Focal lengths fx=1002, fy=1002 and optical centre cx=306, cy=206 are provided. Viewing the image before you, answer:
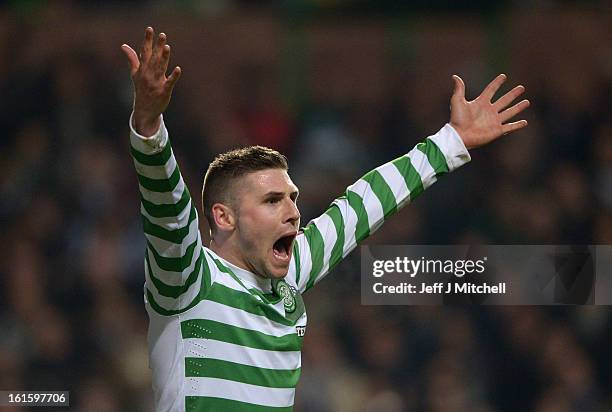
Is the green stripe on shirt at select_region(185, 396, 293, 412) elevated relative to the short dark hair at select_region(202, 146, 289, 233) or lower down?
lower down

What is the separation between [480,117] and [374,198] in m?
0.37

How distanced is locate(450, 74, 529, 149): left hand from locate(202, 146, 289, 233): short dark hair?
22.8 inches

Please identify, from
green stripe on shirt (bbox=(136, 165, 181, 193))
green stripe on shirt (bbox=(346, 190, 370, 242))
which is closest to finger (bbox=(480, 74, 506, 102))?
green stripe on shirt (bbox=(346, 190, 370, 242))

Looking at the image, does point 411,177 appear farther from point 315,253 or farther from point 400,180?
point 315,253

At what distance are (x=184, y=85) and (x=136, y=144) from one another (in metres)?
3.75

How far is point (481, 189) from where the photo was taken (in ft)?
16.5

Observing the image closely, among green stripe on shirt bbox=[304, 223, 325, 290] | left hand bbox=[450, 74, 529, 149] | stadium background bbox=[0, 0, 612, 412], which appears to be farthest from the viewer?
stadium background bbox=[0, 0, 612, 412]

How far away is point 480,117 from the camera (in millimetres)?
2701

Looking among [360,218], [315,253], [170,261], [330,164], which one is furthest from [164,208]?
[330,164]

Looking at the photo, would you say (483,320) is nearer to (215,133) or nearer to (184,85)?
(215,133)

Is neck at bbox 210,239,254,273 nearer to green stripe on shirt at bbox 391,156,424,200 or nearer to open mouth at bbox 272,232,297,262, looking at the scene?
open mouth at bbox 272,232,297,262

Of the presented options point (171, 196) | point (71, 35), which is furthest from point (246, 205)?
point (71, 35)

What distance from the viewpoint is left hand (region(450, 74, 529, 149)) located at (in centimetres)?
268

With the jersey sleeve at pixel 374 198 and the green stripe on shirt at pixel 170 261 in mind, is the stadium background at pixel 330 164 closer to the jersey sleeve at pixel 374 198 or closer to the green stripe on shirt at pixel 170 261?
the jersey sleeve at pixel 374 198
